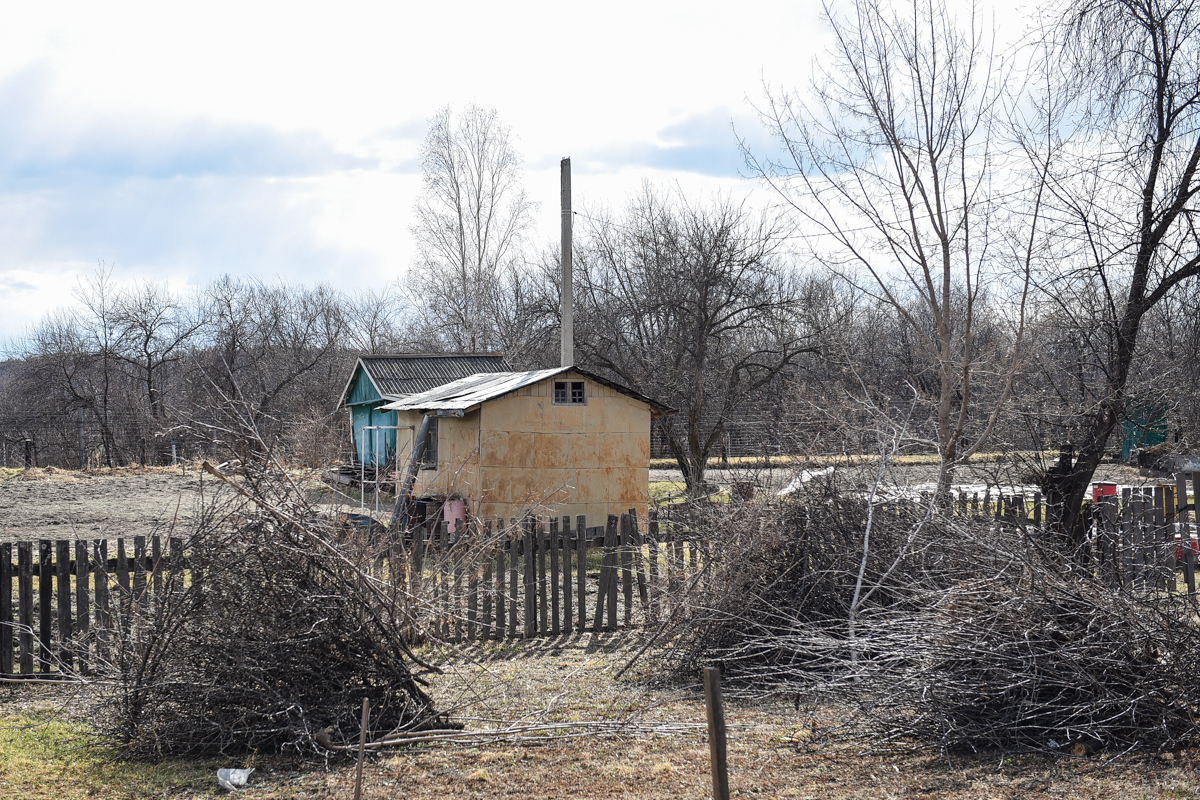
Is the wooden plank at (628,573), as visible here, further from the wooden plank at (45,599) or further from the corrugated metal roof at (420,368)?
the corrugated metal roof at (420,368)

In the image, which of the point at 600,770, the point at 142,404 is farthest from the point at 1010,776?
the point at 142,404

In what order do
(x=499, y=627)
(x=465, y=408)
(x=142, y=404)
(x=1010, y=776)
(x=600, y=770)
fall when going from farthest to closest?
(x=142, y=404) < (x=465, y=408) < (x=499, y=627) < (x=600, y=770) < (x=1010, y=776)

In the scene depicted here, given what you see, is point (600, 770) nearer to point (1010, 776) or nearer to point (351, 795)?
point (351, 795)

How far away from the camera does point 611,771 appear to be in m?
4.30

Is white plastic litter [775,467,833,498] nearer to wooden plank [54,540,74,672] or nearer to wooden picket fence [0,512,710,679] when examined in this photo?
wooden picket fence [0,512,710,679]

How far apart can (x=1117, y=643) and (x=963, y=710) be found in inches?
32.2

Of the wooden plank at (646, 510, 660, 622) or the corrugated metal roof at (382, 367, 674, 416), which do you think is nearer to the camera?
the wooden plank at (646, 510, 660, 622)

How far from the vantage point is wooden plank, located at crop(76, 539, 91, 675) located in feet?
17.7

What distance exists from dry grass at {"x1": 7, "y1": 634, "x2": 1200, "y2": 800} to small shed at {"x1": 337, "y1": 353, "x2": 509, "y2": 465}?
65.7ft

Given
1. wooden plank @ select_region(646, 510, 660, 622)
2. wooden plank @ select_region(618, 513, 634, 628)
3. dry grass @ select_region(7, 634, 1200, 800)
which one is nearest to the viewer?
dry grass @ select_region(7, 634, 1200, 800)

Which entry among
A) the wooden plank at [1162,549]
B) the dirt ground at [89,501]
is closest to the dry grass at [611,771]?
the wooden plank at [1162,549]

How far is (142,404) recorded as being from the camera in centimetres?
3197

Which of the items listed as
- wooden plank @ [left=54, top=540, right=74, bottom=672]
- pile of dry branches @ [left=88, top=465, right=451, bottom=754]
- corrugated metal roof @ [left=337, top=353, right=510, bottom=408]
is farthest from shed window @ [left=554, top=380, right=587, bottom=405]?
corrugated metal roof @ [left=337, top=353, right=510, bottom=408]

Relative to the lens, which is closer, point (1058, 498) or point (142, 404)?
point (1058, 498)
